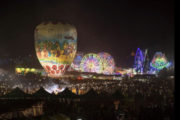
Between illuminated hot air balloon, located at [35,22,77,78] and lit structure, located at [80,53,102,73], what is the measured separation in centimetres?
3407

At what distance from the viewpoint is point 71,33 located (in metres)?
24.9

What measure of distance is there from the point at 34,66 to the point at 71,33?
125 feet

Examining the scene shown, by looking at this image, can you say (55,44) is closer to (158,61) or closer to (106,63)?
(106,63)

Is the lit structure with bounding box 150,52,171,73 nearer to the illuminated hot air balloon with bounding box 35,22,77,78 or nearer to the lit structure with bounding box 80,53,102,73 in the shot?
the lit structure with bounding box 80,53,102,73

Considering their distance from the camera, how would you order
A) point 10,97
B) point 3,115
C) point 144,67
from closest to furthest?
point 3,115 → point 10,97 → point 144,67

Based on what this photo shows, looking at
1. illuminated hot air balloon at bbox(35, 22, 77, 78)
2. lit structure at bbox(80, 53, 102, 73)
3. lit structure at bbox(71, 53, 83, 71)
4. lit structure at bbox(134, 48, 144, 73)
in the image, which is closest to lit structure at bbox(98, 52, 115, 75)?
lit structure at bbox(80, 53, 102, 73)

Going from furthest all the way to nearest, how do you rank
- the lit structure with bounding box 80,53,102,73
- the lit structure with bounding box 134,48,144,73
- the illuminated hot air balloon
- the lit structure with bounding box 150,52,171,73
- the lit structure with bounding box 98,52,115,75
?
the lit structure with bounding box 134,48,144,73 → the lit structure with bounding box 150,52,171,73 → the lit structure with bounding box 98,52,115,75 → the lit structure with bounding box 80,53,102,73 → the illuminated hot air balloon

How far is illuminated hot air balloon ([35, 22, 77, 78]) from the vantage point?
24.0m

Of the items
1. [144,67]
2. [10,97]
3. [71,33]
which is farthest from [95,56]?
[10,97]

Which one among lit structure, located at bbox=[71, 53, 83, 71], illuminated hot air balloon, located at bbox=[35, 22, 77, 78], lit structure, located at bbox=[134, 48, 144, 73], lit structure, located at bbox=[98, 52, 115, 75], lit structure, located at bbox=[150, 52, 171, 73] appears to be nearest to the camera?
illuminated hot air balloon, located at bbox=[35, 22, 77, 78]

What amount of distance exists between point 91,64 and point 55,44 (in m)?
36.7

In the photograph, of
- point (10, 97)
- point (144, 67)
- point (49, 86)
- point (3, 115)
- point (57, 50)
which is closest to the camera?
point (3, 115)

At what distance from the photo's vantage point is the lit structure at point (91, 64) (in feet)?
196

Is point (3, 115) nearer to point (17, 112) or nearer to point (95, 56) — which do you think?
point (17, 112)
